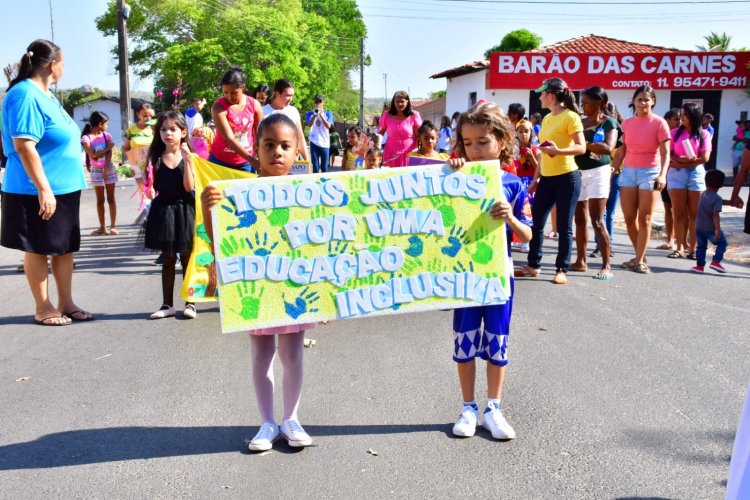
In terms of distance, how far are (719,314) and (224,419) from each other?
4617 mm

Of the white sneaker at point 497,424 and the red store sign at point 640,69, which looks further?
the red store sign at point 640,69

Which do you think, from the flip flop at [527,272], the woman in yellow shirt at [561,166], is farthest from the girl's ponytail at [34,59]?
the flip flop at [527,272]

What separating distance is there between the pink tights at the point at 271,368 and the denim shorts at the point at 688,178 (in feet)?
23.8

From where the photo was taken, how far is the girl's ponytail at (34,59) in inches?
229

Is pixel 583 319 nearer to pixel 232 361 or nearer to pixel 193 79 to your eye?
pixel 232 361

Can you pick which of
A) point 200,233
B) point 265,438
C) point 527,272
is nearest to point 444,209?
point 265,438

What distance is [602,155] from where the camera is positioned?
8.41 m

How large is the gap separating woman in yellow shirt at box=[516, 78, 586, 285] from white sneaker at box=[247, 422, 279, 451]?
4654 millimetres

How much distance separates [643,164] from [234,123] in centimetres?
456

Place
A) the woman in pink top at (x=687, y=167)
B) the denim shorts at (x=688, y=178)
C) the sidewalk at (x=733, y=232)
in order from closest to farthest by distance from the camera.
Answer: the woman in pink top at (x=687, y=167) → the denim shorts at (x=688, y=178) → the sidewalk at (x=733, y=232)

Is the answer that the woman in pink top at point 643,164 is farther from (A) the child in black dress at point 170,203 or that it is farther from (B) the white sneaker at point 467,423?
(B) the white sneaker at point 467,423

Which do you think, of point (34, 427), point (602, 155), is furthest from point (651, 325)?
point (34, 427)

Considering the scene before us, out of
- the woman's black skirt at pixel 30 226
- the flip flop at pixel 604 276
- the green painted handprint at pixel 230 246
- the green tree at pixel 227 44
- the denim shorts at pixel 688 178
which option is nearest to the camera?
the green painted handprint at pixel 230 246

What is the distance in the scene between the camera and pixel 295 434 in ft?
12.2
